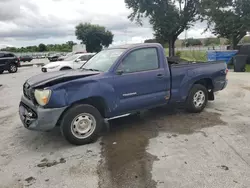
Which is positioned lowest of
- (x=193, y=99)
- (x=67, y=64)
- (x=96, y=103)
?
(x=193, y=99)

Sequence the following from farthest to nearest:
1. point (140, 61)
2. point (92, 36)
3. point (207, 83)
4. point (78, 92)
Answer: point (92, 36)
point (207, 83)
point (140, 61)
point (78, 92)

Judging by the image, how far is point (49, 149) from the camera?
13.9 ft

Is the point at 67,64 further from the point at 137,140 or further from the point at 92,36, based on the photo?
the point at 92,36

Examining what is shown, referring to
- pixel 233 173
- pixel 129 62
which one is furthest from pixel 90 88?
pixel 233 173

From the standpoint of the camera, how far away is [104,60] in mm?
5051

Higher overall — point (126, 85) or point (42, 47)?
point (42, 47)

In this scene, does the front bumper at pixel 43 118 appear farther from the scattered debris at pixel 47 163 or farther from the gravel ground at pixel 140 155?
the scattered debris at pixel 47 163

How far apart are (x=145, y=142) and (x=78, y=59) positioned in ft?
37.0

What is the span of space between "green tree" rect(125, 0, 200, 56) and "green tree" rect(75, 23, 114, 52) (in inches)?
1028

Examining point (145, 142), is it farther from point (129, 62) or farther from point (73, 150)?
point (129, 62)

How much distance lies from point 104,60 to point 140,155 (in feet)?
7.02

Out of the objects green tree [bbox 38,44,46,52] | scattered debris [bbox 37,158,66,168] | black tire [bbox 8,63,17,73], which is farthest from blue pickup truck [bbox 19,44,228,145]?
green tree [bbox 38,44,46,52]

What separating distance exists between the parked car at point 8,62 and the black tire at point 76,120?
17.4 metres

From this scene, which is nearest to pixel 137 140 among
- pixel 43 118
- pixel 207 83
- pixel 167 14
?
pixel 43 118
